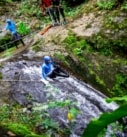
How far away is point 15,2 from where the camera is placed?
750 inches

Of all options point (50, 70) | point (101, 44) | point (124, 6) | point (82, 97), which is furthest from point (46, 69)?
point (124, 6)

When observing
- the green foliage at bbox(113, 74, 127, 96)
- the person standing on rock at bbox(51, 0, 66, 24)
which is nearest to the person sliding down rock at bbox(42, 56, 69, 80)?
the green foliage at bbox(113, 74, 127, 96)

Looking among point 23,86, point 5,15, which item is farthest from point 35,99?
point 5,15

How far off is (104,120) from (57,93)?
5.80m

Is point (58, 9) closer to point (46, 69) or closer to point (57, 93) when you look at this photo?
point (46, 69)

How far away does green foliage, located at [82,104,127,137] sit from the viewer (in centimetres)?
184

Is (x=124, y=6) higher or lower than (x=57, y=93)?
higher

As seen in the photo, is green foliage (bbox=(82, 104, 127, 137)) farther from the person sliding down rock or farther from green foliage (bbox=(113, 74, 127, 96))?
green foliage (bbox=(113, 74, 127, 96))

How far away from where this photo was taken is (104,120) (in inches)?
74.0

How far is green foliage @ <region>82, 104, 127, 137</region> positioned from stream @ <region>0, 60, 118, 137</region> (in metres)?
4.70

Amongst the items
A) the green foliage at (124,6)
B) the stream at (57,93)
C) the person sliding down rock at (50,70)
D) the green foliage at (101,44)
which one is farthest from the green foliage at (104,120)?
the green foliage at (124,6)

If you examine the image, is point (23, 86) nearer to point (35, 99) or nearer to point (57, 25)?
point (35, 99)

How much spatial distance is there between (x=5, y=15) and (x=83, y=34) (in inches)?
318

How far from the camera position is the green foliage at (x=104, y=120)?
6.05 ft
